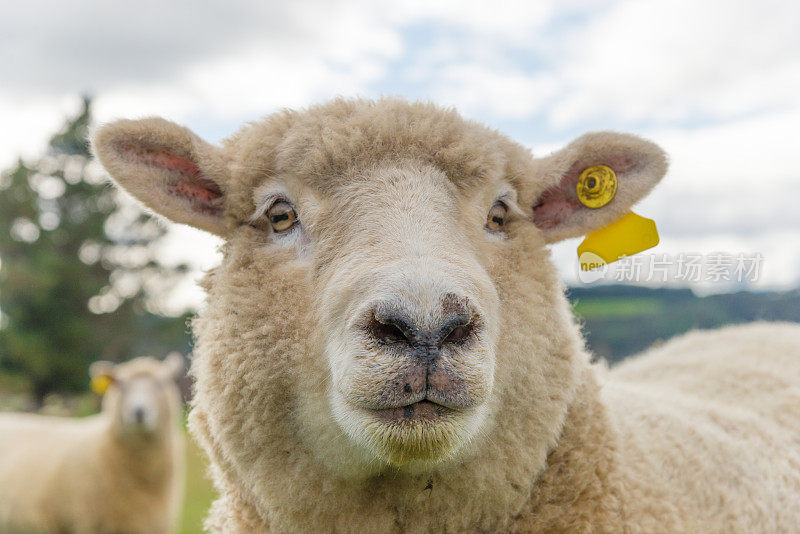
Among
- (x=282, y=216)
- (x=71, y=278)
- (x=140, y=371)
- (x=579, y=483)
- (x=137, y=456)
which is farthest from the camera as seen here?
(x=71, y=278)

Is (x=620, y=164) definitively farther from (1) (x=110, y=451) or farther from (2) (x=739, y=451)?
(1) (x=110, y=451)

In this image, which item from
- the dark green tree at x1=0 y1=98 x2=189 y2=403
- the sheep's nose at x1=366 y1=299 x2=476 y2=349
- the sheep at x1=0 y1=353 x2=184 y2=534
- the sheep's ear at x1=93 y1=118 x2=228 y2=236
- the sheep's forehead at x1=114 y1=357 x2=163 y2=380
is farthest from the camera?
the dark green tree at x1=0 y1=98 x2=189 y2=403

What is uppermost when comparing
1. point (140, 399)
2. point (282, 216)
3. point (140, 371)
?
point (282, 216)

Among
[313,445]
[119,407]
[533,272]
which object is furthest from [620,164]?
[119,407]

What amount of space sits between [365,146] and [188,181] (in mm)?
867

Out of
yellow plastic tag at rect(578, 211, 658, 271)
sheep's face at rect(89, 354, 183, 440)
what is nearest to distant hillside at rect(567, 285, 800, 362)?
yellow plastic tag at rect(578, 211, 658, 271)

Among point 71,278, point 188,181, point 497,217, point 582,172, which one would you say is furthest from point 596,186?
point 71,278

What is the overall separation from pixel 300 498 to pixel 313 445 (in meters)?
0.21

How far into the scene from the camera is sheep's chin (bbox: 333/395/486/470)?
1.76 m

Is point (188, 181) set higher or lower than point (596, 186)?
lower

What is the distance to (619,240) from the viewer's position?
2791mm

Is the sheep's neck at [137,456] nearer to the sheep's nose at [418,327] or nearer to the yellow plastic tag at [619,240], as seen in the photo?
the yellow plastic tag at [619,240]

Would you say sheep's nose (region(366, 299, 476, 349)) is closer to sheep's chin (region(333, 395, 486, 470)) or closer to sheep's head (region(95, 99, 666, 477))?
sheep's head (region(95, 99, 666, 477))

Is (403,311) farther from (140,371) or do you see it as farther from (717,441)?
(140,371)
